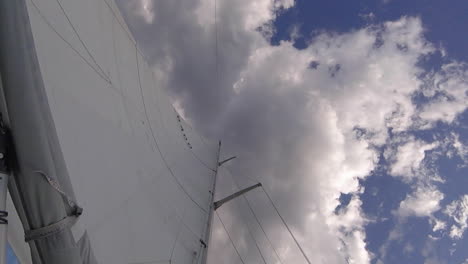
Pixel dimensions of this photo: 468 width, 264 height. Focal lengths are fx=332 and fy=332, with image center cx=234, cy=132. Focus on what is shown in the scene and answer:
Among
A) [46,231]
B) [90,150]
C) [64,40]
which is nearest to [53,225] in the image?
[46,231]

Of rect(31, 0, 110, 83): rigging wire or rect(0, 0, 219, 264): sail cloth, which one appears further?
rect(31, 0, 110, 83): rigging wire

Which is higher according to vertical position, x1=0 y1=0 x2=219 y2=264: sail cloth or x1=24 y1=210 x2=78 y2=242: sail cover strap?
x1=0 y1=0 x2=219 y2=264: sail cloth

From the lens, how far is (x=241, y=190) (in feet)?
26.2

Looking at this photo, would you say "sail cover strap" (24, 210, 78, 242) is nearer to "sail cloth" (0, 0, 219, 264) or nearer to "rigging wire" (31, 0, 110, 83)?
"sail cloth" (0, 0, 219, 264)

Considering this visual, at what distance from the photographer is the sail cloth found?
1.23 metres

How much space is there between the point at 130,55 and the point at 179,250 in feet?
11.9

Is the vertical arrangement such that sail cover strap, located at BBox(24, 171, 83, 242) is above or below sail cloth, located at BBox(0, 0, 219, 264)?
below

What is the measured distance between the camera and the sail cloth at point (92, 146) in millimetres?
1229

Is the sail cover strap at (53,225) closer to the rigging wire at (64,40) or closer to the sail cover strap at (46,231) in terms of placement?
the sail cover strap at (46,231)

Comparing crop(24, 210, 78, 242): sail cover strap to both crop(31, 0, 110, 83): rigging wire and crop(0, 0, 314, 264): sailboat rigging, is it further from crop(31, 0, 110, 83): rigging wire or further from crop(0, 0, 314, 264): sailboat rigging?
crop(31, 0, 110, 83): rigging wire

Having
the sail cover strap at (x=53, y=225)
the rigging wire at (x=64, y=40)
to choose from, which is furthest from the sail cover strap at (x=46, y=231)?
the rigging wire at (x=64, y=40)

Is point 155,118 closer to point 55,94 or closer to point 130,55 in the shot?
point 130,55

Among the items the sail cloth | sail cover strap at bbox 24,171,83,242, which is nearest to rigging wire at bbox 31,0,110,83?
the sail cloth

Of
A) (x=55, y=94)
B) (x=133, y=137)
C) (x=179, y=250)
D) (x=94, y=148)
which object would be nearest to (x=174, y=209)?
(x=179, y=250)
